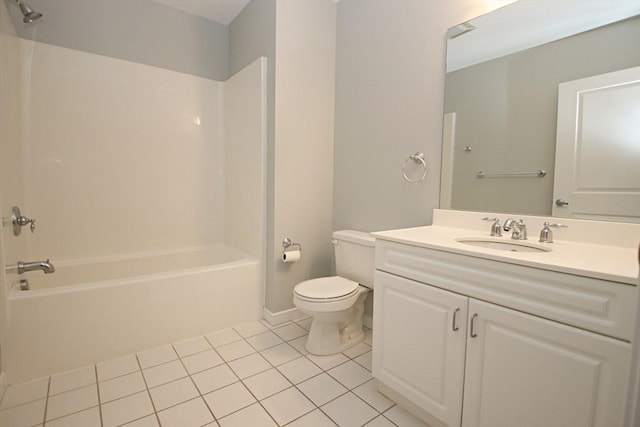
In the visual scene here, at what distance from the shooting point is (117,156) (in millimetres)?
2406

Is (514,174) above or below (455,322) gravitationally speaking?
above

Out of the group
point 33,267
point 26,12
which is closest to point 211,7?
point 26,12

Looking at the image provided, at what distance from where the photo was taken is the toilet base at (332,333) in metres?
1.86

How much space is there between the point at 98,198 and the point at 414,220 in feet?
7.61

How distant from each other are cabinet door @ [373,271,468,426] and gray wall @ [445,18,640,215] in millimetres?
639

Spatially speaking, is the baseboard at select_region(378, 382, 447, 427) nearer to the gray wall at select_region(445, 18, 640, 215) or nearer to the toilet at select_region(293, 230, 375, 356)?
the toilet at select_region(293, 230, 375, 356)

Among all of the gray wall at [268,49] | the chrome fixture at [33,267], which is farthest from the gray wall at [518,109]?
the chrome fixture at [33,267]

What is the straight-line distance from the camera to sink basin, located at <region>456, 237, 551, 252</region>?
1288mm

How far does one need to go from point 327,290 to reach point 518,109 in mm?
1387

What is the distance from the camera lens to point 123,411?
1.42 m

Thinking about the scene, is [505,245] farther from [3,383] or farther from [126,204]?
[126,204]

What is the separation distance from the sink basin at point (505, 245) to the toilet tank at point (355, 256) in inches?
23.5

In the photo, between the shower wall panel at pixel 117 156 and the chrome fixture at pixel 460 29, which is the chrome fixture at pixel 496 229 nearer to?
the chrome fixture at pixel 460 29

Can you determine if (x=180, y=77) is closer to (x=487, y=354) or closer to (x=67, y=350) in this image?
(x=67, y=350)
